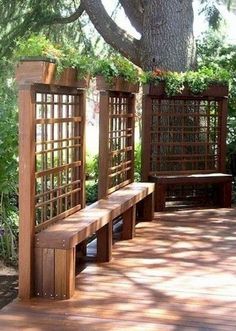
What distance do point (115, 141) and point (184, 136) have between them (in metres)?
2.19

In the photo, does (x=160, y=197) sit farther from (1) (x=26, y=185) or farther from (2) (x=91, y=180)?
(1) (x=26, y=185)

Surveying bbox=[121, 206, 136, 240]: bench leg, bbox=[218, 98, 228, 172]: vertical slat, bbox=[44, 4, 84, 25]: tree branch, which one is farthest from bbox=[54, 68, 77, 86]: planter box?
bbox=[44, 4, 84, 25]: tree branch

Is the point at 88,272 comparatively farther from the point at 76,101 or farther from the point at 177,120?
the point at 177,120

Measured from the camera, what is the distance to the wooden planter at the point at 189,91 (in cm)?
726

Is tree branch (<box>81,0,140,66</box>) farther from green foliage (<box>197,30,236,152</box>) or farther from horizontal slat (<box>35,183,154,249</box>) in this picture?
horizontal slat (<box>35,183,154,249</box>)

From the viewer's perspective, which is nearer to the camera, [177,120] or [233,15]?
[177,120]

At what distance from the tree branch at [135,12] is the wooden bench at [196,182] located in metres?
2.90

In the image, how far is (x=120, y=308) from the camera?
3.69 metres

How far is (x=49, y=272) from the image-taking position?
387 cm

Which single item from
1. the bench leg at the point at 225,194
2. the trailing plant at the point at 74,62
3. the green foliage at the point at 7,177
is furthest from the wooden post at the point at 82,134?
the bench leg at the point at 225,194

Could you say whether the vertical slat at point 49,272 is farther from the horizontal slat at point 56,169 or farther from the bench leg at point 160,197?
the bench leg at point 160,197

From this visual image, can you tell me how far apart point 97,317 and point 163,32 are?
5.82 meters

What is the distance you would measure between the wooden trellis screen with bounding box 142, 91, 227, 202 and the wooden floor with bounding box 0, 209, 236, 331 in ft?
5.76

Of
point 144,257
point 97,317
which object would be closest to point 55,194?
point 144,257
